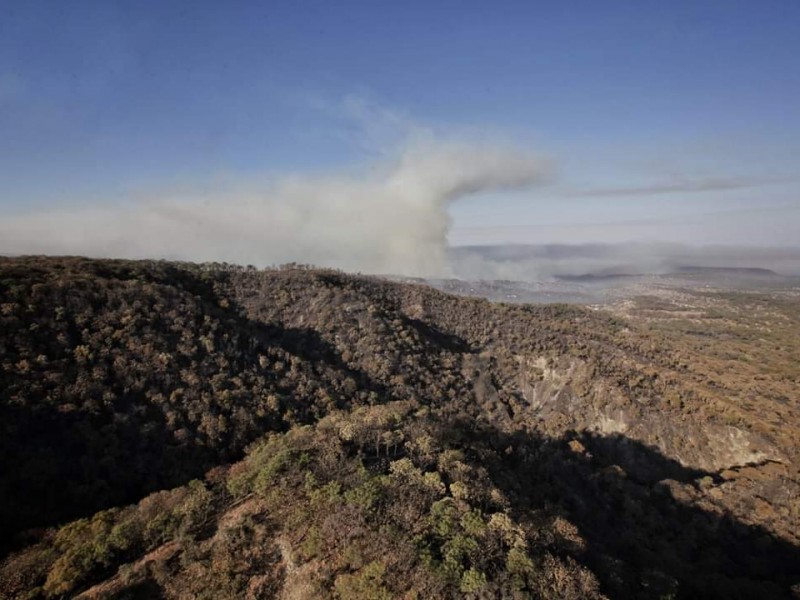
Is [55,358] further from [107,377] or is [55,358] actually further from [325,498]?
[325,498]

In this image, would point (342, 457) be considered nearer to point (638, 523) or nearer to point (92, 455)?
point (92, 455)

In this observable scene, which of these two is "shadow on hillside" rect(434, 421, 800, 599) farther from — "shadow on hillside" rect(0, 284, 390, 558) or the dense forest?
"shadow on hillside" rect(0, 284, 390, 558)

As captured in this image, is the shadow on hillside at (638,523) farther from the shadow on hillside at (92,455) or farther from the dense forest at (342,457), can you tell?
the shadow on hillside at (92,455)

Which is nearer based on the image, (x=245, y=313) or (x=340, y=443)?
(x=340, y=443)

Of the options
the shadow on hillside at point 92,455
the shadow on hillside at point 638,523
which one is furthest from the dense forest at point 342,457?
the shadow on hillside at point 638,523

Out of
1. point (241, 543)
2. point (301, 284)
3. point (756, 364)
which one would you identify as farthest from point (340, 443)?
point (756, 364)

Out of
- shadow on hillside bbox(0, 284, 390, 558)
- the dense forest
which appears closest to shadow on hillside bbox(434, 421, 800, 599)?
the dense forest
